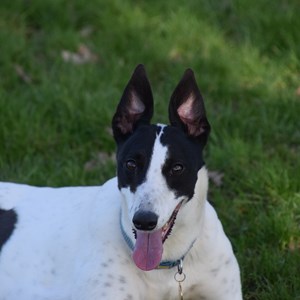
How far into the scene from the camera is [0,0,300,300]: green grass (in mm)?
5168

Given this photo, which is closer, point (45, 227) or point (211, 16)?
point (45, 227)

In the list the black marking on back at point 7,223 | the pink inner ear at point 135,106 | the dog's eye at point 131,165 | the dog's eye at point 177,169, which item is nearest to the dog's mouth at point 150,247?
the dog's eye at point 177,169

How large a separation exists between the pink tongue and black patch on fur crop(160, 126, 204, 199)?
0.21 m

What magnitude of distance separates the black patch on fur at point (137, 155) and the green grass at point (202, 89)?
3.64 feet

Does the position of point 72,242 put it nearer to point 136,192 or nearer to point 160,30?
point 136,192

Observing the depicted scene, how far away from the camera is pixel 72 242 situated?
4379mm

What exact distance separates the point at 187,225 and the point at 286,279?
803 mm

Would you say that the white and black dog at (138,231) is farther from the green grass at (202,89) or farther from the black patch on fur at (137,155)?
the green grass at (202,89)

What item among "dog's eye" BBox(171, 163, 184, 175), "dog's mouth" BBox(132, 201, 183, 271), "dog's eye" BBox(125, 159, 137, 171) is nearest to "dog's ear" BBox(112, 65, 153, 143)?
"dog's eye" BBox(125, 159, 137, 171)

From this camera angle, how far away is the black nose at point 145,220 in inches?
147

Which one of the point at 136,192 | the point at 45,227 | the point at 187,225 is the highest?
the point at 136,192

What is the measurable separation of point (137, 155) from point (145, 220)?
0.33 meters

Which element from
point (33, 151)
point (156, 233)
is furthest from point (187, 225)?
point (33, 151)

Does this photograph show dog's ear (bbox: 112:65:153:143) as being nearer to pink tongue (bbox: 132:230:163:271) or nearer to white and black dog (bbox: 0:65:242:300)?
white and black dog (bbox: 0:65:242:300)
